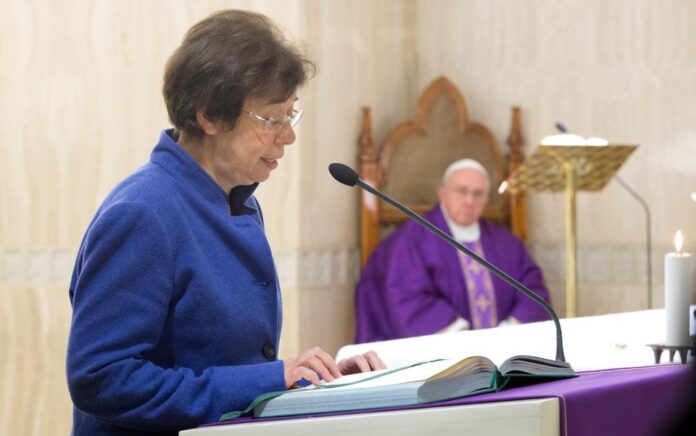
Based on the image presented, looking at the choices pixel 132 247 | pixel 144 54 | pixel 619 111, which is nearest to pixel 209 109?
pixel 132 247

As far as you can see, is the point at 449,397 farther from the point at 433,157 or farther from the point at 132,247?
the point at 433,157

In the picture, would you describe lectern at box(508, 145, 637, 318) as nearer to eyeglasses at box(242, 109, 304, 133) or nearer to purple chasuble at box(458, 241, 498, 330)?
purple chasuble at box(458, 241, 498, 330)

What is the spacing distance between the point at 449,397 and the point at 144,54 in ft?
18.1

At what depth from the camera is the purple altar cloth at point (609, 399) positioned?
5.87 feet

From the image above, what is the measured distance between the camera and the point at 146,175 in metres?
2.29

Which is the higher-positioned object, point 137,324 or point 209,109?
point 209,109

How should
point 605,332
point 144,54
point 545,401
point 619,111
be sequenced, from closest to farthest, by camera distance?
point 545,401, point 605,332, point 144,54, point 619,111

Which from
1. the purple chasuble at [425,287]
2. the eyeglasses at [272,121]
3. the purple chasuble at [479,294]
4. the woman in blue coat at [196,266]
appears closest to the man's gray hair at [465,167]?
the purple chasuble at [425,287]

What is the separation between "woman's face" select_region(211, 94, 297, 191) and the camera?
7.91ft

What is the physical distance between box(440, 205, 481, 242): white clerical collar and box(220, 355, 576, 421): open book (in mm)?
5596

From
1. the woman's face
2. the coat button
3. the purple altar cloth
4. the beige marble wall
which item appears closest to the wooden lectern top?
the beige marble wall

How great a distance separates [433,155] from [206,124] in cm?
569

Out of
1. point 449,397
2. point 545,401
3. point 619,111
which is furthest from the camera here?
point 619,111

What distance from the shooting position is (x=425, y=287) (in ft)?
24.3
